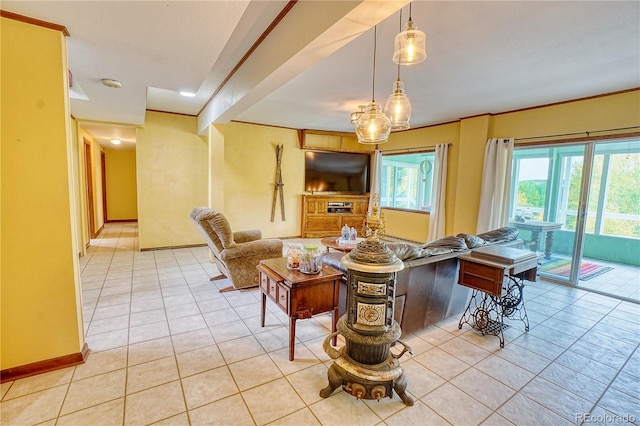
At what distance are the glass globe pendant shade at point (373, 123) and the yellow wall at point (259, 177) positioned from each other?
3737 millimetres

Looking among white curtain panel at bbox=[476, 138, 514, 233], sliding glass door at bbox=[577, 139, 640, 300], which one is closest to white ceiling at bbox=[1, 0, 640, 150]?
white curtain panel at bbox=[476, 138, 514, 233]

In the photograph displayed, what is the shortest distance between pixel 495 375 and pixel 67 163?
333cm

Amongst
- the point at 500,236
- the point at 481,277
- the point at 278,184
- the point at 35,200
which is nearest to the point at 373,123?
the point at 481,277

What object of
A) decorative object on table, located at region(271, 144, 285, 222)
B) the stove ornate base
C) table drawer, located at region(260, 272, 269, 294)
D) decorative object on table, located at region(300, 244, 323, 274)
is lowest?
the stove ornate base

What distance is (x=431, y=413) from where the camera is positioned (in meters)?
1.70

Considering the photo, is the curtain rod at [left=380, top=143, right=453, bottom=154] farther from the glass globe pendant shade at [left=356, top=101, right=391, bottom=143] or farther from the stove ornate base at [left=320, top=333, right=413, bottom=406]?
the stove ornate base at [left=320, top=333, right=413, bottom=406]

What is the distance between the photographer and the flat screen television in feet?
22.4

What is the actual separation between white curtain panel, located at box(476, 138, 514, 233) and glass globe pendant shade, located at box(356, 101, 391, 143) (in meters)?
2.71

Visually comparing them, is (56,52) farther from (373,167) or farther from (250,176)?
(373,167)

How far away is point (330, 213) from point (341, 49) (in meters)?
4.66

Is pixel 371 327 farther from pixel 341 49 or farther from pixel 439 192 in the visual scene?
pixel 439 192

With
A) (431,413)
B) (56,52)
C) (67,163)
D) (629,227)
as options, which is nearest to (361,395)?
(431,413)

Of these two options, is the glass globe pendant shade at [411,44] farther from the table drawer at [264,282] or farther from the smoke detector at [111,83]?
the smoke detector at [111,83]

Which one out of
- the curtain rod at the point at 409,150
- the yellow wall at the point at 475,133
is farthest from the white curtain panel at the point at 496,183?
the curtain rod at the point at 409,150
